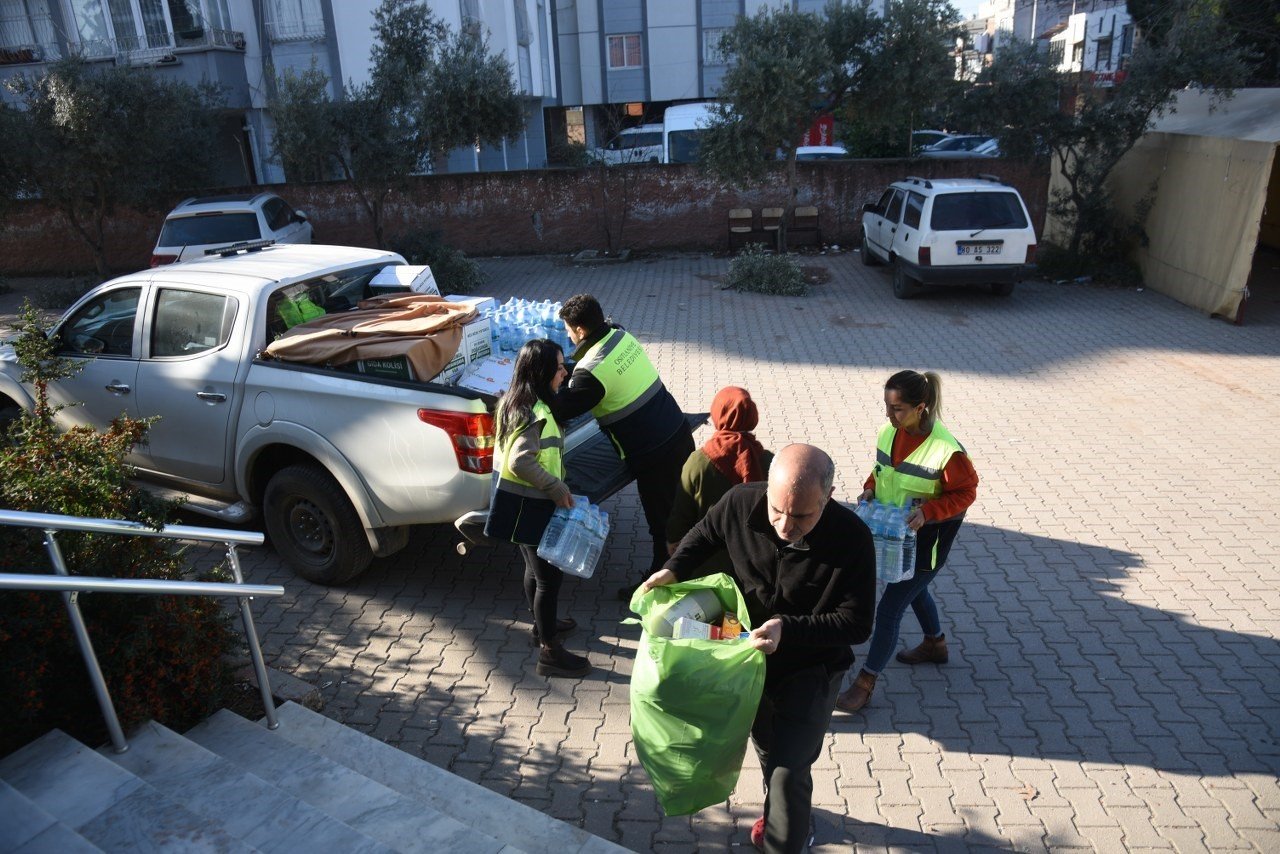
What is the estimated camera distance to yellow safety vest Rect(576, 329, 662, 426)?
15.7 ft

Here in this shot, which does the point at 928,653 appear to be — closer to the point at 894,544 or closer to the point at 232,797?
the point at 894,544

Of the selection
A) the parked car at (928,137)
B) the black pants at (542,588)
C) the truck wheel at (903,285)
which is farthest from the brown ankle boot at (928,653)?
the parked car at (928,137)

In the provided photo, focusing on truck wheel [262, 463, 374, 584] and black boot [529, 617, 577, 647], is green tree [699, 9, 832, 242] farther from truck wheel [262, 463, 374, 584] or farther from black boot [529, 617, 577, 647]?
black boot [529, 617, 577, 647]

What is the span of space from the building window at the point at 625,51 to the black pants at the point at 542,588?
103 ft

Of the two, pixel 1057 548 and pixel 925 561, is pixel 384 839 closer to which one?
pixel 925 561

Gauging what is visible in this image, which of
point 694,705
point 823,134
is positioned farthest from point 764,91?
point 823,134

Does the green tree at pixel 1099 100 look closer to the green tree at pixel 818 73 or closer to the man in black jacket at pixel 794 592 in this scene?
the green tree at pixel 818 73

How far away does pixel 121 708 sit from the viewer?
3.54 metres

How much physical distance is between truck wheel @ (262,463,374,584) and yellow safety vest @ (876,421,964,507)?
320cm

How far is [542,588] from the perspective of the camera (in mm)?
4621

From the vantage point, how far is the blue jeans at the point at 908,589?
13.8 feet

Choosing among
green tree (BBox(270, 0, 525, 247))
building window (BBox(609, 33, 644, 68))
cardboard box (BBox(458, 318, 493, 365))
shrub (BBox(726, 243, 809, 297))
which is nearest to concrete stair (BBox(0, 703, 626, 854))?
cardboard box (BBox(458, 318, 493, 365))

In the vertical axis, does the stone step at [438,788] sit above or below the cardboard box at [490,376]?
below

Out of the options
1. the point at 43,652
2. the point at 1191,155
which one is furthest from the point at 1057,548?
the point at 1191,155
